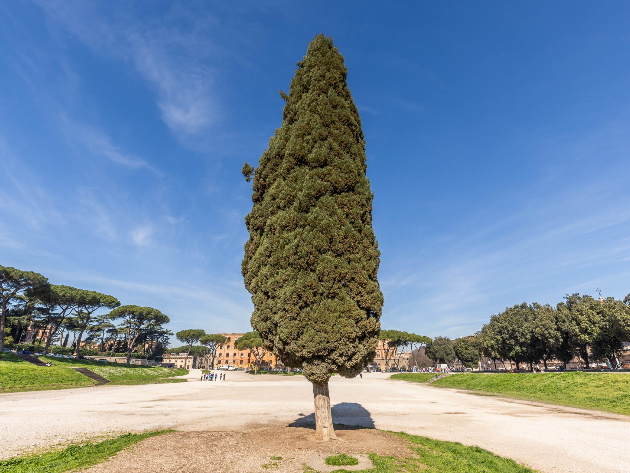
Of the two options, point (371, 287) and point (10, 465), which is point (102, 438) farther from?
point (371, 287)

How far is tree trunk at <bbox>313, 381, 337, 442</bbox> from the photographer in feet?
30.4

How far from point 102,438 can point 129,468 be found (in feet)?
14.4

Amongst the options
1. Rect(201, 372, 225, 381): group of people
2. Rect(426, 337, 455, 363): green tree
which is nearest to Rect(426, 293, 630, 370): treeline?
Rect(426, 337, 455, 363): green tree

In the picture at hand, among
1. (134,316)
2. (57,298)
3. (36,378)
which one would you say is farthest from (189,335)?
(36,378)

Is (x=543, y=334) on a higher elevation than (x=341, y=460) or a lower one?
higher

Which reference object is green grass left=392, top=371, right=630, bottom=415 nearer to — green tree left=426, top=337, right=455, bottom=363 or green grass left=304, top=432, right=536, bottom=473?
green grass left=304, top=432, right=536, bottom=473

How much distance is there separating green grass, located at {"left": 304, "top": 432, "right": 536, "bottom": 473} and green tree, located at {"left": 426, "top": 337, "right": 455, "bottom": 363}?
73.3 meters

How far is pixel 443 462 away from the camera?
7559 mm

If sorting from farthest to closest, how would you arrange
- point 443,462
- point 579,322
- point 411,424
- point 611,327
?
1. point 579,322
2. point 611,327
3. point 411,424
4. point 443,462

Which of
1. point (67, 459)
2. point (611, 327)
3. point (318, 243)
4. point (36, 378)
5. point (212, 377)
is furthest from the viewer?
point (212, 377)

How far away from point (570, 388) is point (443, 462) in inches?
934

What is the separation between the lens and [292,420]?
44.4ft

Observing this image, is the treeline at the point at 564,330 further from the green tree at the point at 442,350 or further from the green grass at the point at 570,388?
the green tree at the point at 442,350

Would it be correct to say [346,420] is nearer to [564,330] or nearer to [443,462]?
[443,462]
